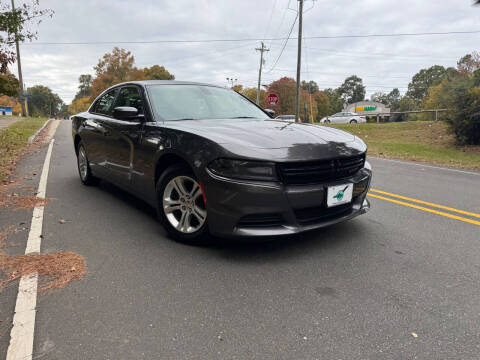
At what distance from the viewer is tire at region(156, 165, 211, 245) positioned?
10.6ft

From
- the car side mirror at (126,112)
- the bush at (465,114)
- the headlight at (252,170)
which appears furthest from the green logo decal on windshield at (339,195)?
the bush at (465,114)

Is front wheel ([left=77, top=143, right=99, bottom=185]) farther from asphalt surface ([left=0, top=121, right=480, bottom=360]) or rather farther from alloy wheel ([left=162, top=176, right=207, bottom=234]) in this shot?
alloy wheel ([left=162, top=176, right=207, bottom=234])

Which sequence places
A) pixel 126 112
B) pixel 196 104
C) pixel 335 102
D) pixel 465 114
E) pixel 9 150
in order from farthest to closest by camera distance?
1. pixel 335 102
2. pixel 465 114
3. pixel 9 150
4. pixel 196 104
5. pixel 126 112

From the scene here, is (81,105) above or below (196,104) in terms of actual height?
above

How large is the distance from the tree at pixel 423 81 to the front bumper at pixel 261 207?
102 metres

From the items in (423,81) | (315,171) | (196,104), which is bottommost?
(315,171)

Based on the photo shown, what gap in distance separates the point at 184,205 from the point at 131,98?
6.06 ft

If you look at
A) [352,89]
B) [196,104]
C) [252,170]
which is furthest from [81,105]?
[252,170]

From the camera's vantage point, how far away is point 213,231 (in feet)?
9.99

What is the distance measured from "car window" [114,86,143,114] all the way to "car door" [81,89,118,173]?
269 mm

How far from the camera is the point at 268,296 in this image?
2506mm

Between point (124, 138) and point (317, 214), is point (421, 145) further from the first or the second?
point (124, 138)

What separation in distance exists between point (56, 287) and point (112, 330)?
76 cm

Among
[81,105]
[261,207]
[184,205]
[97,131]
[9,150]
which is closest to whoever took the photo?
[261,207]
